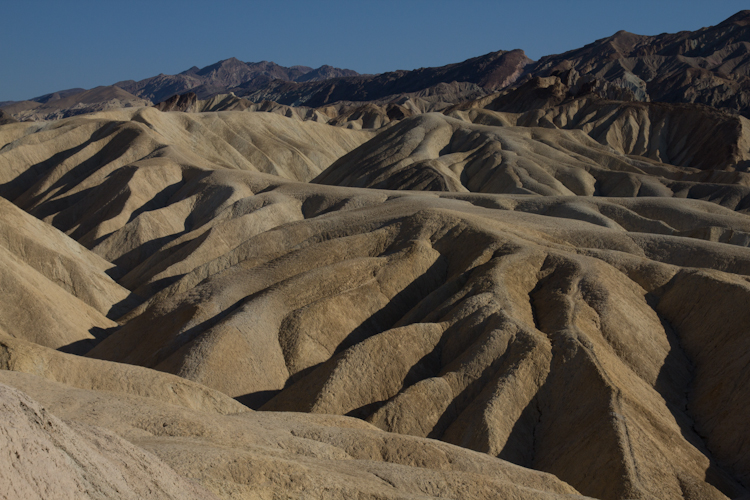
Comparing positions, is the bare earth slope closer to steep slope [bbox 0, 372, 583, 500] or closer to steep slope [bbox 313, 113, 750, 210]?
steep slope [bbox 0, 372, 583, 500]

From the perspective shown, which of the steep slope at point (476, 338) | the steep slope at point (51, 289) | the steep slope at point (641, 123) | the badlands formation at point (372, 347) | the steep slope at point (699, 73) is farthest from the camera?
the steep slope at point (699, 73)

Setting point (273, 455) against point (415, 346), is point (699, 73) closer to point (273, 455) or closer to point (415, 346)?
point (415, 346)

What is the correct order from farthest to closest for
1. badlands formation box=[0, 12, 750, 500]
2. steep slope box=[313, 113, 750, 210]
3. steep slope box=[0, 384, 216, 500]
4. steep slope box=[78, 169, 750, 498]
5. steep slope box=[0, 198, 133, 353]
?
steep slope box=[313, 113, 750, 210] < steep slope box=[0, 198, 133, 353] < steep slope box=[78, 169, 750, 498] < badlands formation box=[0, 12, 750, 500] < steep slope box=[0, 384, 216, 500]

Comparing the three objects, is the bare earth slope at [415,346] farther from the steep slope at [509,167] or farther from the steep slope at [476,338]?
the steep slope at [509,167]

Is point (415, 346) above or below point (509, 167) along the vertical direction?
below

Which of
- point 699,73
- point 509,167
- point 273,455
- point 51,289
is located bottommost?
point 273,455

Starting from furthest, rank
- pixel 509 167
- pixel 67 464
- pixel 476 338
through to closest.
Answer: pixel 509 167, pixel 476 338, pixel 67 464

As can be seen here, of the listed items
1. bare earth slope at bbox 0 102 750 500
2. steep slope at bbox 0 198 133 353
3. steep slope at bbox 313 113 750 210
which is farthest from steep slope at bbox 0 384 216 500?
steep slope at bbox 313 113 750 210

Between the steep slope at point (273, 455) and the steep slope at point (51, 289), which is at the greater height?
the steep slope at point (51, 289)

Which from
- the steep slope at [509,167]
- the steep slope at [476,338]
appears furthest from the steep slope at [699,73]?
the steep slope at [476,338]

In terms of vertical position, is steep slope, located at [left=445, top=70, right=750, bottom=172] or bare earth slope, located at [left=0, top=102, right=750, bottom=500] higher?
steep slope, located at [left=445, top=70, right=750, bottom=172]

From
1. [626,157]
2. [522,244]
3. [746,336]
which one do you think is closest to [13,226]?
[522,244]

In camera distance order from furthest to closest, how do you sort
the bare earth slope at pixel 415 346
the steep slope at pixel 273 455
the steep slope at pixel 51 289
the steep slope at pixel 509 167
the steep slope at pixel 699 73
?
the steep slope at pixel 699 73 < the steep slope at pixel 509 167 < the steep slope at pixel 51 289 < the bare earth slope at pixel 415 346 < the steep slope at pixel 273 455

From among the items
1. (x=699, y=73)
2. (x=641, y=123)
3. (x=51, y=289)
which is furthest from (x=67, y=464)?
(x=699, y=73)
